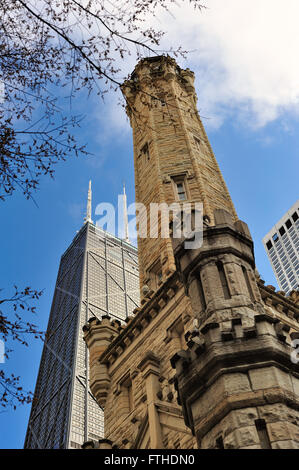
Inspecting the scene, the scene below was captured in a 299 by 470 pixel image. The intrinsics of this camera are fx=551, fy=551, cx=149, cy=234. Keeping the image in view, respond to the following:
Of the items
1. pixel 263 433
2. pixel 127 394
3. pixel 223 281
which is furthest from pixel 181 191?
pixel 263 433

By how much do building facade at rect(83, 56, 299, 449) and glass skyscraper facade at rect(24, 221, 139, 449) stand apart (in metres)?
41.9

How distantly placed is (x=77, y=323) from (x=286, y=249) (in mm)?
60390

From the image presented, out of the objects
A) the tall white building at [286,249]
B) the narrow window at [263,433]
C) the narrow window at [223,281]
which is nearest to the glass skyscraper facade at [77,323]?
the tall white building at [286,249]

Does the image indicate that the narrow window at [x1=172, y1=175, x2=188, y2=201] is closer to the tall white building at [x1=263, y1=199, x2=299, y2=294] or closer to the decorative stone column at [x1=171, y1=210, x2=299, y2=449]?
the decorative stone column at [x1=171, y1=210, x2=299, y2=449]

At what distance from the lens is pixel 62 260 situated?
116m

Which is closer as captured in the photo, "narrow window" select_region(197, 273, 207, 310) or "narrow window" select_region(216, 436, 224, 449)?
"narrow window" select_region(216, 436, 224, 449)

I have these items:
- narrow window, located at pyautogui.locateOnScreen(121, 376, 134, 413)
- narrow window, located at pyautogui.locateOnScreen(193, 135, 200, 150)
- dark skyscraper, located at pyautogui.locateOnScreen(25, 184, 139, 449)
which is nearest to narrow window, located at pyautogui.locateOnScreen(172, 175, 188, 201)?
narrow window, located at pyautogui.locateOnScreen(193, 135, 200, 150)

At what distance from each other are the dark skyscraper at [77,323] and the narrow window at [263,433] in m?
53.4

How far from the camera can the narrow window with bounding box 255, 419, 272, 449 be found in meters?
8.23

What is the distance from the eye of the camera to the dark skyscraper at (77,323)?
7344 centimetres

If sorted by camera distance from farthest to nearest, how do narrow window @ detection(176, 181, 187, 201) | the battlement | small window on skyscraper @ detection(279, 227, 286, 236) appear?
small window on skyscraper @ detection(279, 227, 286, 236) → narrow window @ detection(176, 181, 187, 201) → the battlement
